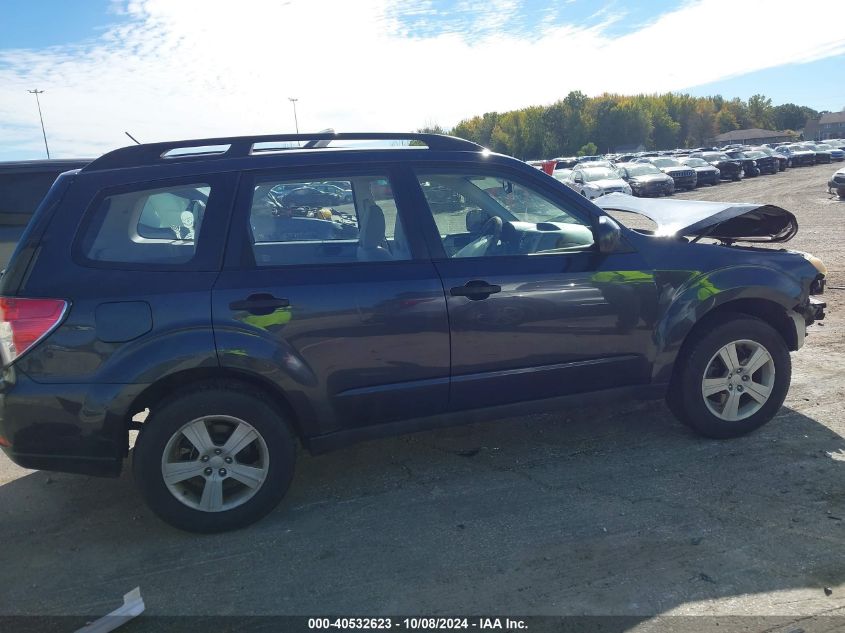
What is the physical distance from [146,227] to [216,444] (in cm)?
120

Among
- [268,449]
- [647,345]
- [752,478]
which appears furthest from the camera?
[647,345]

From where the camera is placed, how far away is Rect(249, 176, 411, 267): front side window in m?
3.34

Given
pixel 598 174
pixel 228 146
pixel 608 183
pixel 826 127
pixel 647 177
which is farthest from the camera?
pixel 826 127

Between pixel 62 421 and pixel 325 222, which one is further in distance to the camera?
pixel 325 222

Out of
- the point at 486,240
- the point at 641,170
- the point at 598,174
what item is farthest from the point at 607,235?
the point at 641,170

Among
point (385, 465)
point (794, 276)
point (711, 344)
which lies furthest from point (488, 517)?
point (794, 276)

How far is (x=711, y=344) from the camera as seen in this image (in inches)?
154

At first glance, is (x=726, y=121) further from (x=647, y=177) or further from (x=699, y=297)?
(x=699, y=297)

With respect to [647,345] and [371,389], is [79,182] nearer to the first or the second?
[371,389]

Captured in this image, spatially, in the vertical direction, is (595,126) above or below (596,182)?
above

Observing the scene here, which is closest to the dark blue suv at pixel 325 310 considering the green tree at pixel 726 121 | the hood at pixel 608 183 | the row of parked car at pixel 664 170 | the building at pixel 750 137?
the row of parked car at pixel 664 170

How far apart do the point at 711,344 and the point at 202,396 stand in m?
2.98

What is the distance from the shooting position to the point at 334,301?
3260mm

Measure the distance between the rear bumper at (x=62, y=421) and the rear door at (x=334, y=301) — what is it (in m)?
0.59
